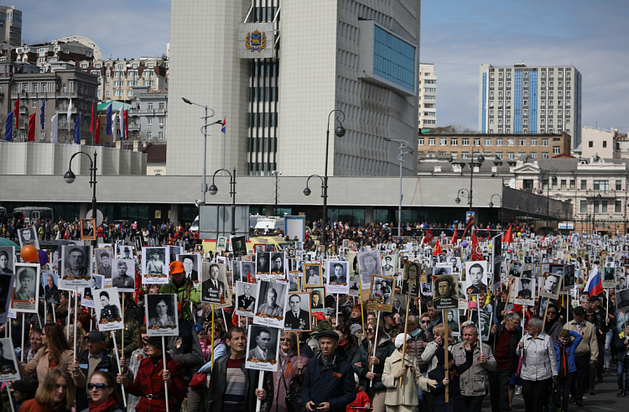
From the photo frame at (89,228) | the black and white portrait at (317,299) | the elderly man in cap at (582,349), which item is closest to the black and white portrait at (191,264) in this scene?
the black and white portrait at (317,299)

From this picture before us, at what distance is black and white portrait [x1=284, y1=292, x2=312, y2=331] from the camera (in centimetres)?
1106

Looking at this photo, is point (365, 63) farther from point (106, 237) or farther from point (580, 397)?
point (580, 397)

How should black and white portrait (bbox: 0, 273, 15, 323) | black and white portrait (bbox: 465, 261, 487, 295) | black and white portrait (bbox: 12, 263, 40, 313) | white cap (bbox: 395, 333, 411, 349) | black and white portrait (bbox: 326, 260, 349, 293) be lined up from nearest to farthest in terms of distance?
1. black and white portrait (bbox: 0, 273, 15, 323)
2. white cap (bbox: 395, 333, 411, 349)
3. black and white portrait (bbox: 12, 263, 40, 313)
4. black and white portrait (bbox: 465, 261, 487, 295)
5. black and white portrait (bbox: 326, 260, 349, 293)

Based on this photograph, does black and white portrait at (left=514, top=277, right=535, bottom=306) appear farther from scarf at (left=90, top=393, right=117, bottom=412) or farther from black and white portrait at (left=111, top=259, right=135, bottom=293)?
scarf at (left=90, top=393, right=117, bottom=412)

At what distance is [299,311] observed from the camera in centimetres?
1134

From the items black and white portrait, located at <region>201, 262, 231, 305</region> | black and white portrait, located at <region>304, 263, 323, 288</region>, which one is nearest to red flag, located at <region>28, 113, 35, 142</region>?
black and white portrait, located at <region>304, 263, 323, 288</region>

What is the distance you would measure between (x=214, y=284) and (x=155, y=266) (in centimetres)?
396

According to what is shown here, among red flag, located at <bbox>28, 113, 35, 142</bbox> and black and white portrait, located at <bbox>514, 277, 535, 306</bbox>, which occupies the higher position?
red flag, located at <bbox>28, 113, 35, 142</bbox>

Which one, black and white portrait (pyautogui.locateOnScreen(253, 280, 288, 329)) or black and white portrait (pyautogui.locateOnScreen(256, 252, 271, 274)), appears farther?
black and white portrait (pyautogui.locateOnScreen(256, 252, 271, 274))

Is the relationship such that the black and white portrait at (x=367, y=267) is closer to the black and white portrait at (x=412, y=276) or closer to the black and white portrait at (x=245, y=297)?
the black and white portrait at (x=412, y=276)

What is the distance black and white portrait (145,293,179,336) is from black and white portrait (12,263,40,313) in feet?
6.38

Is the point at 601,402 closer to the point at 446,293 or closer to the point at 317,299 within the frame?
the point at 317,299

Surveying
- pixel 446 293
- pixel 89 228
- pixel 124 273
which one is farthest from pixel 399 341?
pixel 89 228

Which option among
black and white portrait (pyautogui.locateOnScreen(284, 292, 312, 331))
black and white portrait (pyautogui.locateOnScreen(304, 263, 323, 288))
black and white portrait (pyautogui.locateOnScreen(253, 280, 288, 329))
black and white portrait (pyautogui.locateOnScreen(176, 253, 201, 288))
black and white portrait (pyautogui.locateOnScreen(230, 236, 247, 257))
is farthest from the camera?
black and white portrait (pyautogui.locateOnScreen(230, 236, 247, 257))
